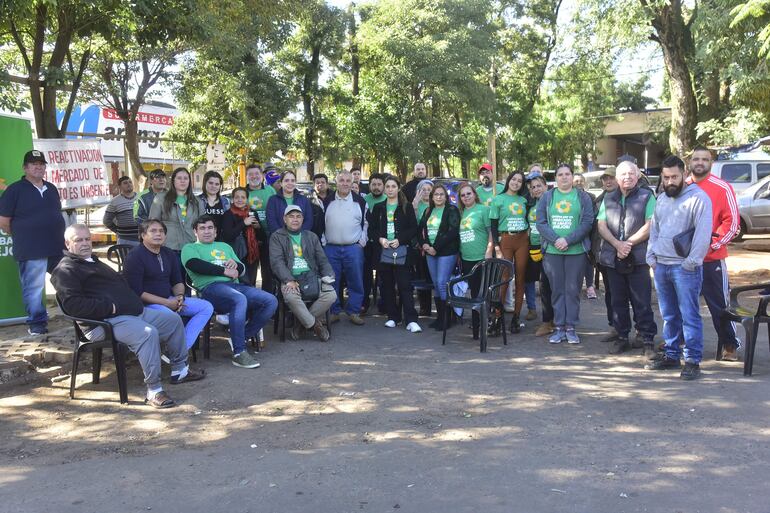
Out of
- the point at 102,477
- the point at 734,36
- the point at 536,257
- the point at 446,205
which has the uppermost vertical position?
the point at 734,36

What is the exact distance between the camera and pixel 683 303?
19.6 feet

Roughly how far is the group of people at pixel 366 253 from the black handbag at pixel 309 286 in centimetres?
1

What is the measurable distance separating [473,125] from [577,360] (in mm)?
27566

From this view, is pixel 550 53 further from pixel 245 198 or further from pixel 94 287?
pixel 94 287

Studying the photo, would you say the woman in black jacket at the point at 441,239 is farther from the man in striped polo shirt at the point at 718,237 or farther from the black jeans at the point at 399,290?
the man in striped polo shirt at the point at 718,237

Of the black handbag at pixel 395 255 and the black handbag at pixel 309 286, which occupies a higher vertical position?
the black handbag at pixel 395 255

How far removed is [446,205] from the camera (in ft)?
26.9

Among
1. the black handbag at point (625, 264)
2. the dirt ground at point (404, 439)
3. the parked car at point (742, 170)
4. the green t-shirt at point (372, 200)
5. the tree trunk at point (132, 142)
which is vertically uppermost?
the tree trunk at point (132, 142)

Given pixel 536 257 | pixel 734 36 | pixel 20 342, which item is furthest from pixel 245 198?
pixel 734 36

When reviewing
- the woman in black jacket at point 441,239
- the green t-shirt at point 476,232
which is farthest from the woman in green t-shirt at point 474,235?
the woman in black jacket at point 441,239

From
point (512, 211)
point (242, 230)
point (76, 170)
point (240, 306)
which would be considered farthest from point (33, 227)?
point (512, 211)

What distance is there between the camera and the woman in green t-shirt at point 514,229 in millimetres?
8148

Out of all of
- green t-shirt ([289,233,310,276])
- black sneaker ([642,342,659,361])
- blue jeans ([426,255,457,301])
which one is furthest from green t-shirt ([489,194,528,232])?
green t-shirt ([289,233,310,276])

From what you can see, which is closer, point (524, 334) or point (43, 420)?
point (43, 420)
